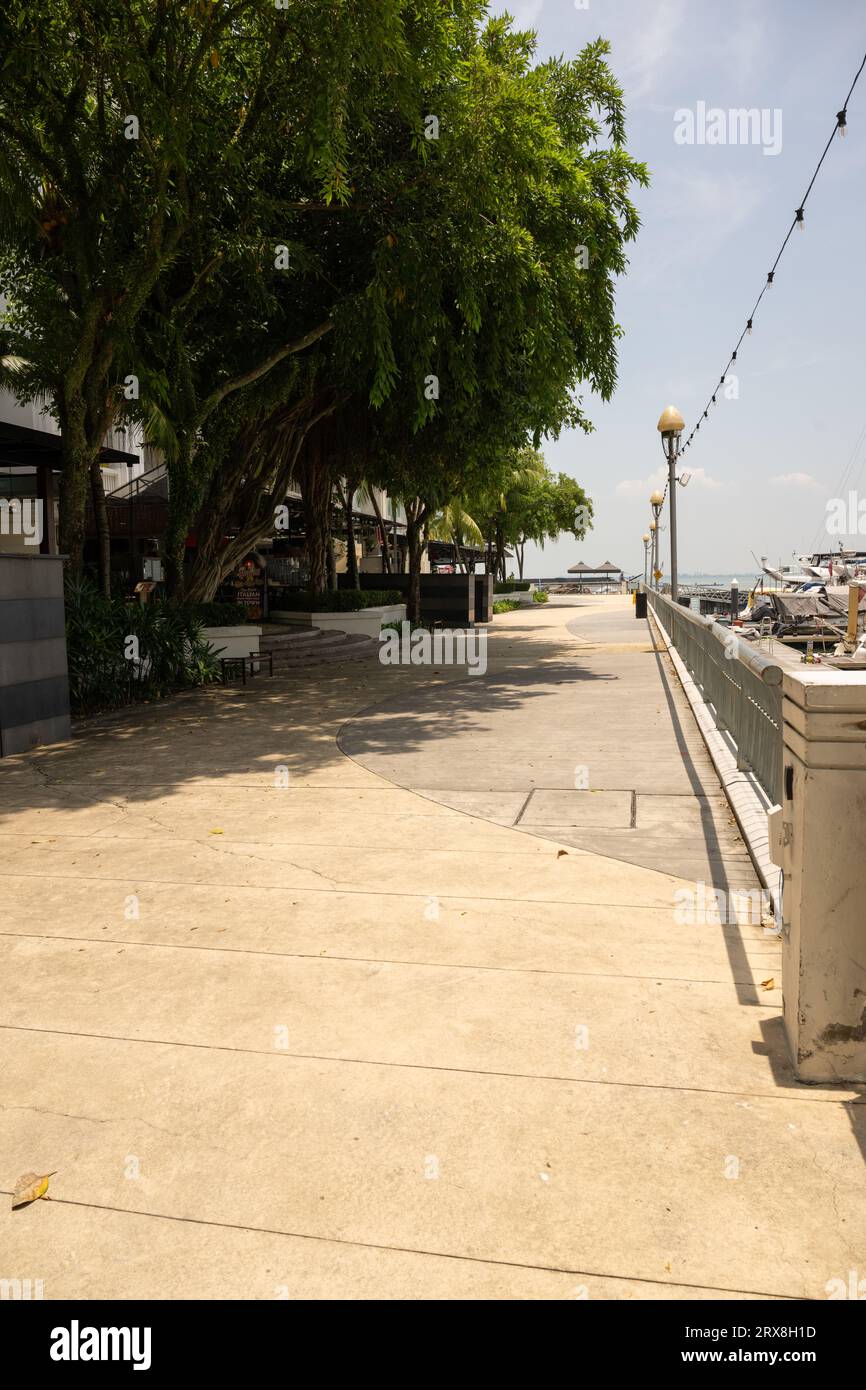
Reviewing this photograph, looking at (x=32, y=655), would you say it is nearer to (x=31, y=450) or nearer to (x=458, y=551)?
(x=31, y=450)

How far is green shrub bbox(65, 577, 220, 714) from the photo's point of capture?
1218 centimetres

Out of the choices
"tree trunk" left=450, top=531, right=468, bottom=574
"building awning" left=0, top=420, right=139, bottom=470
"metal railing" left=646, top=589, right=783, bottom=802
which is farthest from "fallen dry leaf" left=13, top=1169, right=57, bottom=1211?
"tree trunk" left=450, top=531, right=468, bottom=574

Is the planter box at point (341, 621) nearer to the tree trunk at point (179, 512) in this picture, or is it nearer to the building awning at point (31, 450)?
the building awning at point (31, 450)

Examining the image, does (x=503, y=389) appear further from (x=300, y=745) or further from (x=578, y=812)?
(x=578, y=812)

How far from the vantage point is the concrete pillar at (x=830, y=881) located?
125 inches

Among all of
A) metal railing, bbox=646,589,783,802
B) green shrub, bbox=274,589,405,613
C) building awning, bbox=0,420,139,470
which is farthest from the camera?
green shrub, bbox=274,589,405,613

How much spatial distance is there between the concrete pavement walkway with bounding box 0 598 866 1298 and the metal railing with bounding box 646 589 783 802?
58cm

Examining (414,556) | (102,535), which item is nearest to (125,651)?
(102,535)

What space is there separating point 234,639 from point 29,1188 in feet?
50.6

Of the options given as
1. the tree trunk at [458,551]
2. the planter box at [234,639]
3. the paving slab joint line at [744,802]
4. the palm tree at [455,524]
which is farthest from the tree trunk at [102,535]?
the tree trunk at [458,551]

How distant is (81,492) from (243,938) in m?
10.2

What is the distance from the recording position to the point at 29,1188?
9.15 feet

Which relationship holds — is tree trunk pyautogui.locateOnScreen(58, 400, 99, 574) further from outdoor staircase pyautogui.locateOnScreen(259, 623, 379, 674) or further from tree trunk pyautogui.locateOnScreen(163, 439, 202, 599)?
→ outdoor staircase pyautogui.locateOnScreen(259, 623, 379, 674)

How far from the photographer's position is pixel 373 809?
7.44m
